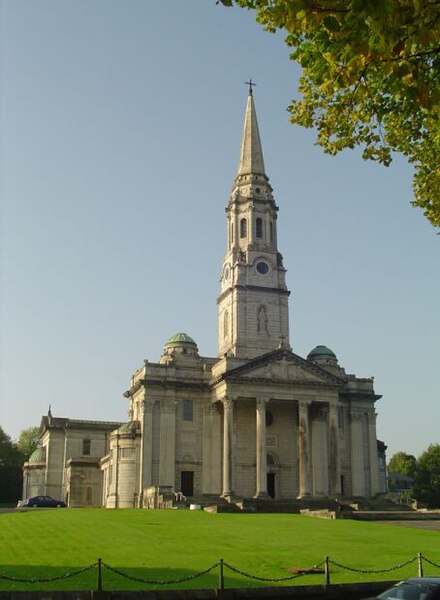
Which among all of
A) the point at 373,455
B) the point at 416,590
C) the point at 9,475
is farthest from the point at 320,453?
the point at 416,590

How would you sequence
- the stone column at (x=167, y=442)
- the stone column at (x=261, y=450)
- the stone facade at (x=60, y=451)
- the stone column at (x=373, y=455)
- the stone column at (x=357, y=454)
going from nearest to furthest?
the stone column at (x=261, y=450), the stone column at (x=167, y=442), the stone column at (x=357, y=454), the stone column at (x=373, y=455), the stone facade at (x=60, y=451)

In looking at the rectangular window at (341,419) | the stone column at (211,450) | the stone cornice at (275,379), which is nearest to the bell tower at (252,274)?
the stone cornice at (275,379)

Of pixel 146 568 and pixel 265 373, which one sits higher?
pixel 265 373

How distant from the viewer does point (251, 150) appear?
81250mm

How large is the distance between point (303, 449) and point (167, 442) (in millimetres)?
12333

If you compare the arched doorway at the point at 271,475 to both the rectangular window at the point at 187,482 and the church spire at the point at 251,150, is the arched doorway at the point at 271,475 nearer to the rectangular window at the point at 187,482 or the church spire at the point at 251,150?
the rectangular window at the point at 187,482

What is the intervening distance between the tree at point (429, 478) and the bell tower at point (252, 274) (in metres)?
41.2

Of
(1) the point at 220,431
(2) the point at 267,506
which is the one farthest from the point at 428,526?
(1) the point at 220,431

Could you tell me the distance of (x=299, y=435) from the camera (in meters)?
67.2

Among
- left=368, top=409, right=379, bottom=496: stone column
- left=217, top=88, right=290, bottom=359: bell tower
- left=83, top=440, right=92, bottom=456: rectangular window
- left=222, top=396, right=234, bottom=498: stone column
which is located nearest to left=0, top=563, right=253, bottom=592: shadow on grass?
left=222, top=396, right=234, bottom=498: stone column

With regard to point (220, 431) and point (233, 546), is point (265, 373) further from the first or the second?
point (233, 546)

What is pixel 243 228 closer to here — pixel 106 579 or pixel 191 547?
pixel 191 547

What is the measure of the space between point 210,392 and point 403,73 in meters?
59.9

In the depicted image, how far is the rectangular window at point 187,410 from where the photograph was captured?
69188mm
